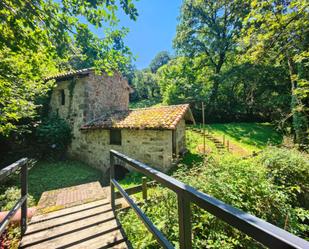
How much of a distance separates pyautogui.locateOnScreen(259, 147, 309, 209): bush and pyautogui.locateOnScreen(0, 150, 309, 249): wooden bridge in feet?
15.2

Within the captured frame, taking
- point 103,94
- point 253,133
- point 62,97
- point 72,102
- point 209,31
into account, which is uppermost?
point 209,31

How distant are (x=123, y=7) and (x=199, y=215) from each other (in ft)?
13.7

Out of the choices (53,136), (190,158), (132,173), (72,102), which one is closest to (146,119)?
(132,173)

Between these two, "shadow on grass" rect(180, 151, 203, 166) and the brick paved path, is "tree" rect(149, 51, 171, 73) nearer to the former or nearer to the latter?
"shadow on grass" rect(180, 151, 203, 166)

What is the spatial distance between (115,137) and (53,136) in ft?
13.1

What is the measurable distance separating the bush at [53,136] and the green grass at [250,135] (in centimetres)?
1199

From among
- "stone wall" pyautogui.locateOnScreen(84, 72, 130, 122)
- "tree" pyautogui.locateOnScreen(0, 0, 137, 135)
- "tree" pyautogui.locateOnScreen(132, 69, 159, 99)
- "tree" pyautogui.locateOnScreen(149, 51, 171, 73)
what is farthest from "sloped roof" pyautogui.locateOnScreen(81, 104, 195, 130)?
"tree" pyautogui.locateOnScreen(149, 51, 171, 73)

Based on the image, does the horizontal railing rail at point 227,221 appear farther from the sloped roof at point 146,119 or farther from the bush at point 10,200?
the sloped roof at point 146,119

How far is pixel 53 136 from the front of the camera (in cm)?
1160

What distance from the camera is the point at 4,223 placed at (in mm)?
2070

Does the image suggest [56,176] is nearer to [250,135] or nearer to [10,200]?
[10,200]

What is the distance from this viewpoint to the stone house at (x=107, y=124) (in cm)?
943

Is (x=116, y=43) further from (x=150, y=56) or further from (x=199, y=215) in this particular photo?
(x=150, y=56)

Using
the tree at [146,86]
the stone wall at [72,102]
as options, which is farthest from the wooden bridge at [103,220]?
the tree at [146,86]
